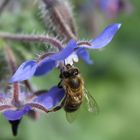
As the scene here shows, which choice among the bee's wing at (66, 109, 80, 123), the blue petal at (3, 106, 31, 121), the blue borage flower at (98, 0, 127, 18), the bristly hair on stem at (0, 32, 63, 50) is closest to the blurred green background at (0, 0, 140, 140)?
the blue borage flower at (98, 0, 127, 18)

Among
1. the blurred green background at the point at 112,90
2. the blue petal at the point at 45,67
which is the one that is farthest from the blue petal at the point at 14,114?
the blurred green background at the point at 112,90

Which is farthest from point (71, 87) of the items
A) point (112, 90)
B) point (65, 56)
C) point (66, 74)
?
point (112, 90)

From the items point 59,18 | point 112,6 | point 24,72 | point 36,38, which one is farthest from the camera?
point 112,6

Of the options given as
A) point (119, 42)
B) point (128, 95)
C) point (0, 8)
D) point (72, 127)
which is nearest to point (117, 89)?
point (128, 95)

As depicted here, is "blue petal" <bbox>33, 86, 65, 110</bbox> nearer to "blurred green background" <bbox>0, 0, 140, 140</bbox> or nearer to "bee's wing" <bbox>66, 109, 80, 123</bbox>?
"bee's wing" <bbox>66, 109, 80, 123</bbox>

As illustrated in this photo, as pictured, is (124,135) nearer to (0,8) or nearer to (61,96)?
(0,8)

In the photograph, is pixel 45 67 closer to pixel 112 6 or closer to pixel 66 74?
pixel 66 74
